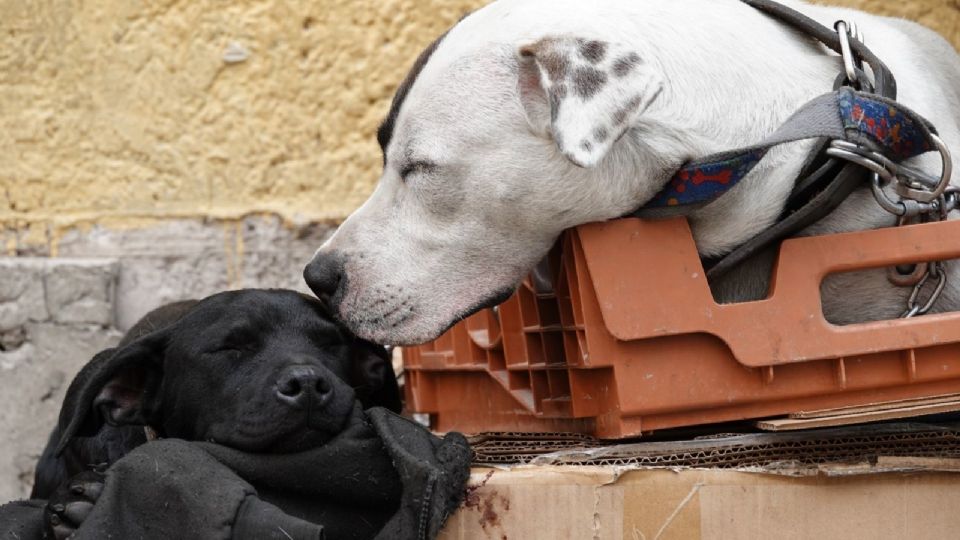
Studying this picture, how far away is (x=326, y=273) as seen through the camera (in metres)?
2.42

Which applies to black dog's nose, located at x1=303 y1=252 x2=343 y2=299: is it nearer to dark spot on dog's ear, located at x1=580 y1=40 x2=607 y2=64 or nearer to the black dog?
the black dog

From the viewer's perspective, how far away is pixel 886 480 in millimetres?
2006

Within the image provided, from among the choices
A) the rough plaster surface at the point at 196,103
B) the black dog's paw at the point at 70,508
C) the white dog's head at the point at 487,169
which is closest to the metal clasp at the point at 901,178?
the white dog's head at the point at 487,169

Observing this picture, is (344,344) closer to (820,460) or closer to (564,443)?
(564,443)

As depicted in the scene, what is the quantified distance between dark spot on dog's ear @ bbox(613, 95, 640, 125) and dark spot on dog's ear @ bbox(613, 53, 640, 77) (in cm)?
6

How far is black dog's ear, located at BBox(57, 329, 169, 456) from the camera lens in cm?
246

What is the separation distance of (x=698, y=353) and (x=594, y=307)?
0.66ft

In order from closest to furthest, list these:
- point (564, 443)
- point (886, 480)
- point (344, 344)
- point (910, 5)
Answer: point (886, 480), point (564, 443), point (344, 344), point (910, 5)

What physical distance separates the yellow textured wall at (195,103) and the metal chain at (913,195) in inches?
77.5

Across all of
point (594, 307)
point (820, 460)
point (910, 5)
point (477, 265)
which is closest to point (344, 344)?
point (477, 265)

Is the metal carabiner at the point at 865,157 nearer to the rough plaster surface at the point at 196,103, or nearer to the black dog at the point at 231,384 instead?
the black dog at the point at 231,384

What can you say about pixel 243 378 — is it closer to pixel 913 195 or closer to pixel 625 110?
pixel 625 110

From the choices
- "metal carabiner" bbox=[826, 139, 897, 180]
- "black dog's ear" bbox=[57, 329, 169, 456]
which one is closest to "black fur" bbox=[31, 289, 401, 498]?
"black dog's ear" bbox=[57, 329, 169, 456]

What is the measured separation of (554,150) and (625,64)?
21cm
